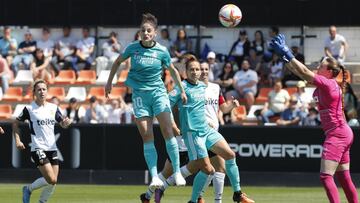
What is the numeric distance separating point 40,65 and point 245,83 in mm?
5874

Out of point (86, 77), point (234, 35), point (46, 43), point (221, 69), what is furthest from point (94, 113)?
point (234, 35)

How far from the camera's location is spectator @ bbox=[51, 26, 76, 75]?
3025 centimetres

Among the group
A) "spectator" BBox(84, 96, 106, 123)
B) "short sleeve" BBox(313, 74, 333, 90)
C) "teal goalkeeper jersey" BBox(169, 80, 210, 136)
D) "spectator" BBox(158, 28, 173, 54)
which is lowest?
"spectator" BBox(84, 96, 106, 123)

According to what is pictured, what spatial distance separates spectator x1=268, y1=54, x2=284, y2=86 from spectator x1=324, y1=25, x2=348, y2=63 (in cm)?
126

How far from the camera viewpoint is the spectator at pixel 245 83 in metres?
27.6

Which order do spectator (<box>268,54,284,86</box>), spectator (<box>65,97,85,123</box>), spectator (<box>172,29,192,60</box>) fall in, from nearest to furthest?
spectator (<box>65,97,85,123</box>), spectator (<box>268,54,284,86</box>), spectator (<box>172,29,192,60</box>)

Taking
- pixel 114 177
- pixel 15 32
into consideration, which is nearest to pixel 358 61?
pixel 114 177

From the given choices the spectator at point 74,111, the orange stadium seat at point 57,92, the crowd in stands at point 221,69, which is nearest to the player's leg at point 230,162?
the crowd in stands at point 221,69

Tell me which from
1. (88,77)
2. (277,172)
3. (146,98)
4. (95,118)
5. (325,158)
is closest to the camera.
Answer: (325,158)

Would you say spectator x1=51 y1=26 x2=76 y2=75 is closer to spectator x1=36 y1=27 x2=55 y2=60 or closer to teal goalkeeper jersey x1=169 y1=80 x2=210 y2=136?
spectator x1=36 y1=27 x2=55 y2=60

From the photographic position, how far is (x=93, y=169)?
24938 millimetres

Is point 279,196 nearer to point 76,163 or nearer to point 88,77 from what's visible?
point 76,163

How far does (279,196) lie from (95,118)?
25.8 ft

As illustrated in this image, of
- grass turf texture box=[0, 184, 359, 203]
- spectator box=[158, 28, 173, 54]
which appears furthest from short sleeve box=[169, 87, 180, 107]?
spectator box=[158, 28, 173, 54]
